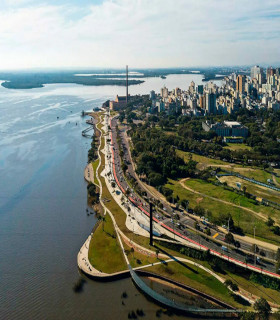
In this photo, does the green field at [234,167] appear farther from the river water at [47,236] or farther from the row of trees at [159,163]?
the river water at [47,236]

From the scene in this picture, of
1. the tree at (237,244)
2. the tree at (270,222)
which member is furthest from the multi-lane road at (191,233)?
the tree at (270,222)

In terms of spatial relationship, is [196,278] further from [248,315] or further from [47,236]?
[47,236]

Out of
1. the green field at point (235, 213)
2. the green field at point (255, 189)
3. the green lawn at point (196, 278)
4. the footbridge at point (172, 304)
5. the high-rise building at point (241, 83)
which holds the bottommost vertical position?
the footbridge at point (172, 304)

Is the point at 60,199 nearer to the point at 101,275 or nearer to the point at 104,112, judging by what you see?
the point at 101,275

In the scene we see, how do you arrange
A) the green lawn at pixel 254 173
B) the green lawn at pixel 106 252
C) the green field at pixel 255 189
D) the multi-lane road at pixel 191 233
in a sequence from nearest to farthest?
1. the multi-lane road at pixel 191 233
2. the green lawn at pixel 106 252
3. the green field at pixel 255 189
4. the green lawn at pixel 254 173

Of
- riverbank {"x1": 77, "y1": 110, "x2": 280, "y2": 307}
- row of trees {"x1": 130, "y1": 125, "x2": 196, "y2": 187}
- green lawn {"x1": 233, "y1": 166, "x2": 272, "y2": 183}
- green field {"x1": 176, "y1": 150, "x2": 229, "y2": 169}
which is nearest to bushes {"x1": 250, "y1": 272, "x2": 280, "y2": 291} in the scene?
riverbank {"x1": 77, "y1": 110, "x2": 280, "y2": 307}

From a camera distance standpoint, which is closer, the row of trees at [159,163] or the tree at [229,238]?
the tree at [229,238]

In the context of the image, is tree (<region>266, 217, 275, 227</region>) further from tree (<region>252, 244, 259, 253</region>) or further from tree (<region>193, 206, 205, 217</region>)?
tree (<region>193, 206, 205, 217</region>)
